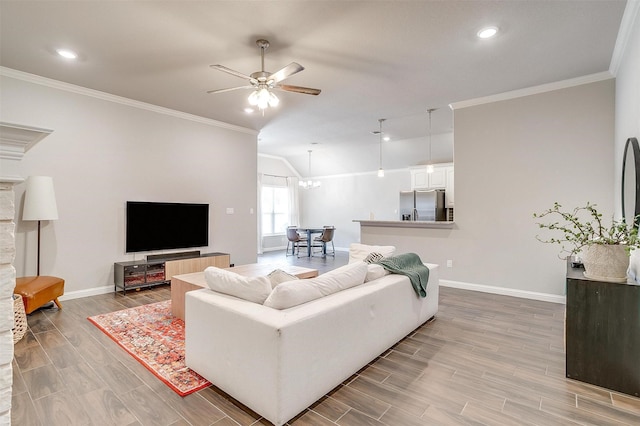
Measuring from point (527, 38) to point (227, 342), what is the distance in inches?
146

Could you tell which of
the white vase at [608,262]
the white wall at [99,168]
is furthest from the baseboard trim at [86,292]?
the white vase at [608,262]

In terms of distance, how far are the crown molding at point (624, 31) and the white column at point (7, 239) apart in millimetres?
3921

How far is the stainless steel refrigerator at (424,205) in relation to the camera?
733 cm

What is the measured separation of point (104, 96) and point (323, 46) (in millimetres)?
3356

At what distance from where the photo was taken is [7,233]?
1.05 meters

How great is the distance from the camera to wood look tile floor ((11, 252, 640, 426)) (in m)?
1.85

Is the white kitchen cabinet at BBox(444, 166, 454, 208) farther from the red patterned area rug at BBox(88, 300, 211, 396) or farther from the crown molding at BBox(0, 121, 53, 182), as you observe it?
the crown molding at BBox(0, 121, 53, 182)

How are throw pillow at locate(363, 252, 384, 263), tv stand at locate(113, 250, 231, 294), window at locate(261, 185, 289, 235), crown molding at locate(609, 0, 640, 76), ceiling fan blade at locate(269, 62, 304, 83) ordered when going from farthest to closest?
1. window at locate(261, 185, 289, 235)
2. tv stand at locate(113, 250, 231, 294)
3. throw pillow at locate(363, 252, 384, 263)
4. ceiling fan blade at locate(269, 62, 304, 83)
5. crown molding at locate(609, 0, 640, 76)

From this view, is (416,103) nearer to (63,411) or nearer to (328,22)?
(328,22)

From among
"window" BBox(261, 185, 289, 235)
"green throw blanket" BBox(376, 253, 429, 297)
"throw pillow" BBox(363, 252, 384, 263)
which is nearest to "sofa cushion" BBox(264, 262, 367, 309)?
"green throw blanket" BBox(376, 253, 429, 297)

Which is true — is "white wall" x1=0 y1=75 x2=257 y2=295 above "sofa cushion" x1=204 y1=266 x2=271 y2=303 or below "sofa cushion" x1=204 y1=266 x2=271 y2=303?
above

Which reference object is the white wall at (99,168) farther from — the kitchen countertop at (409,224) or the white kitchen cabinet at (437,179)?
the white kitchen cabinet at (437,179)

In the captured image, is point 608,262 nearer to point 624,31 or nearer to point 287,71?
point 624,31

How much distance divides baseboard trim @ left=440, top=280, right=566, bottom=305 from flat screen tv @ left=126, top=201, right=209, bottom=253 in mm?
4198
